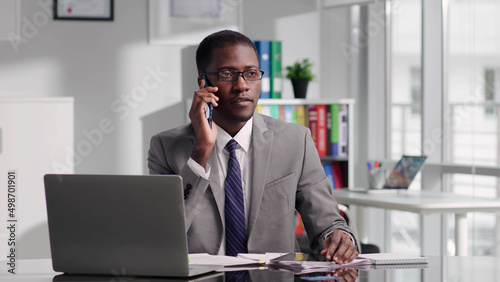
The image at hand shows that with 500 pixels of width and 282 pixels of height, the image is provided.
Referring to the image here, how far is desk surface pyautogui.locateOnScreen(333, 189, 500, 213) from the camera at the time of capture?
3318 mm

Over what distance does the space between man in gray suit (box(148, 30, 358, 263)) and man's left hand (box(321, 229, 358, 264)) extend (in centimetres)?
10

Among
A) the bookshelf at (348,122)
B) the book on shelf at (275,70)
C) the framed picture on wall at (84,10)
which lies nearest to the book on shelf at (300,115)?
the bookshelf at (348,122)

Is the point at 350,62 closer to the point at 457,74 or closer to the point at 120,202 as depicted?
the point at 457,74

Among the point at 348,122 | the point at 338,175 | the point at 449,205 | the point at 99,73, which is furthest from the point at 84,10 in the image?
the point at 449,205

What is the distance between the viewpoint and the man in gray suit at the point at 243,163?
204cm

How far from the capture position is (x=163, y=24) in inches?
170

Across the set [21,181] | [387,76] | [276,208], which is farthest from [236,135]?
[387,76]

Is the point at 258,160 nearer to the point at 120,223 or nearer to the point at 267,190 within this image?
the point at 267,190

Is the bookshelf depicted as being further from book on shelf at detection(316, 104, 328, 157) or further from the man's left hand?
the man's left hand

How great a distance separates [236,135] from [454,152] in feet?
8.07

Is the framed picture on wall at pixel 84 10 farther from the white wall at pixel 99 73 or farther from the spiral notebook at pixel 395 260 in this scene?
the spiral notebook at pixel 395 260

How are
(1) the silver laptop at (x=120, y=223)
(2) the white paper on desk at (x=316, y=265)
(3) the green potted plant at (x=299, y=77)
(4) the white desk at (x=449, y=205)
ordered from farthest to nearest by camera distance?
(3) the green potted plant at (x=299, y=77), (4) the white desk at (x=449, y=205), (2) the white paper on desk at (x=316, y=265), (1) the silver laptop at (x=120, y=223)

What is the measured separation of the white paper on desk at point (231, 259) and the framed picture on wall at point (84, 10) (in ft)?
8.73

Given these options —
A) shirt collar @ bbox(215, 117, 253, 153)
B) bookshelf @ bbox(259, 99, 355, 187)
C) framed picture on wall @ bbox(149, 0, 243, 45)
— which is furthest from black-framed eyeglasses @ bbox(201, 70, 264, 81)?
framed picture on wall @ bbox(149, 0, 243, 45)
